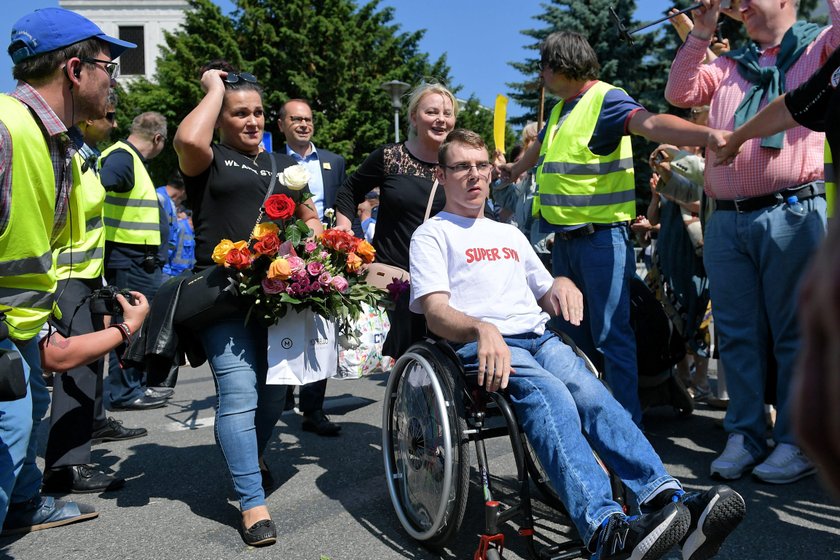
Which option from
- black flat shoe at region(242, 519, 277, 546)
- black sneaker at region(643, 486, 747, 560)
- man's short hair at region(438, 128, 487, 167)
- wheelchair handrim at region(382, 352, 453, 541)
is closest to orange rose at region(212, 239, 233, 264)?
wheelchair handrim at region(382, 352, 453, 541)

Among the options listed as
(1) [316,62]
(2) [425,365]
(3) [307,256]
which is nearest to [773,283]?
(2) [425,365]

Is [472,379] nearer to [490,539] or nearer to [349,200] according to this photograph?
[490,539]

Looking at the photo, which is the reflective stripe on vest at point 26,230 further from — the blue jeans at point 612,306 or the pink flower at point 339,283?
the blue jeans at point 612,306

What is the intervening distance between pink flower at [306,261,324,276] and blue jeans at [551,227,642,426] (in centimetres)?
153

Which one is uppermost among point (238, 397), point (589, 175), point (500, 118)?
point (500, 118)

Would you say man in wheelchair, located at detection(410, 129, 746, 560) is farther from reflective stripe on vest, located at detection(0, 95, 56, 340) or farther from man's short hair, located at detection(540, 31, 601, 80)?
reflective stripe on vest, located at detection(0, 95, 56, 340)

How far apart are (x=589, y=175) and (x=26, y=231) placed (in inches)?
107

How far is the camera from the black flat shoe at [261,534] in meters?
2.86

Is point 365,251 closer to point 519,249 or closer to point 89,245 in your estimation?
point 519,249

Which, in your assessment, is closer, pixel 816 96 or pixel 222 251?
pixel 816 96

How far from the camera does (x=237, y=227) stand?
316 centimetres

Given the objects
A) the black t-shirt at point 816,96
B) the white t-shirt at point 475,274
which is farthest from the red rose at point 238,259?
the black t-shirt at point 816,96

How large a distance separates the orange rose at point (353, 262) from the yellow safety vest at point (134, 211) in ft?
7.88

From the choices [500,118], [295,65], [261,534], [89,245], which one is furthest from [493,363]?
[295,65]
